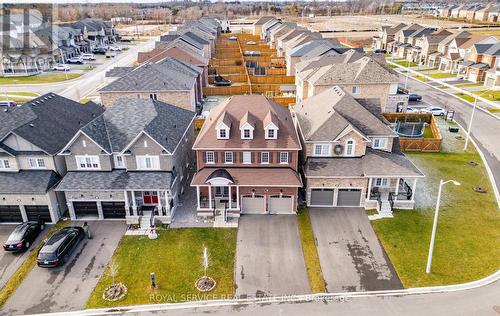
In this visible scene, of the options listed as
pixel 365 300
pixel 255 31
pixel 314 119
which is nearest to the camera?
pixel 365 300

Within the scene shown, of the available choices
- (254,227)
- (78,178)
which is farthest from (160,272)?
(78,178)

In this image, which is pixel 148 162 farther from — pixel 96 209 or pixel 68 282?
pixel 68 282

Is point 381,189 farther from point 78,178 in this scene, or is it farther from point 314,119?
point 78,178

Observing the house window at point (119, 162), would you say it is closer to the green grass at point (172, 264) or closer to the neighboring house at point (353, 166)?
the green grass at point (172, 264)

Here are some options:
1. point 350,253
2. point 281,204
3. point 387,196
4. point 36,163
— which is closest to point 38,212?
point 36,163

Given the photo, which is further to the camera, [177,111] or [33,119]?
[177,111]

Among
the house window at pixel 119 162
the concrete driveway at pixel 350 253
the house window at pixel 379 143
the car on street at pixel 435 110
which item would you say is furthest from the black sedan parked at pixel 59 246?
the car on street at pixel 435 110
